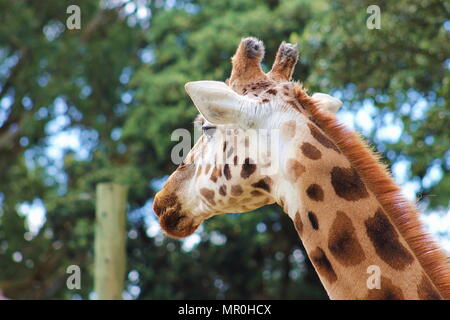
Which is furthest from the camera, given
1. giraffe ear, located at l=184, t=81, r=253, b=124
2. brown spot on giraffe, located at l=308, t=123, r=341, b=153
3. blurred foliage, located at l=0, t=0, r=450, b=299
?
blurred foliage, located at l=0, t=0, r=450, b=299

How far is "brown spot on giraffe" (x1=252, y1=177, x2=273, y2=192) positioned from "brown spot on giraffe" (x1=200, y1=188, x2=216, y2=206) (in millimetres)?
248

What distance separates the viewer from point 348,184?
2783 mm

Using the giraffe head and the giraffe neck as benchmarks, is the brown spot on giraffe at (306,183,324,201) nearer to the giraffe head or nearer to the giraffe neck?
the giraffe neck

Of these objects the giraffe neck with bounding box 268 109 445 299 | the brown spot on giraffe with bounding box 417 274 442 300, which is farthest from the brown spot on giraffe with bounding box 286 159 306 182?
the brown spot on giraffe with bounding box 417 274 442 300

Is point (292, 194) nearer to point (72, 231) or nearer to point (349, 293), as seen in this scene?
point (349, 293)

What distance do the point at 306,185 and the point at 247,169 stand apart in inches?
13.1

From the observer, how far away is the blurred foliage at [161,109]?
26.7 ft

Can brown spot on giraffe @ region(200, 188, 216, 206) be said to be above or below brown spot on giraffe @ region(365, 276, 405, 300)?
above

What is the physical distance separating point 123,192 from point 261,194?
4.66 meters

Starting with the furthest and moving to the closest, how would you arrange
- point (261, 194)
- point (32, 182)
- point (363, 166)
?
1. point (32, 182)
2. point (261, 194)
3. point (363, 166)

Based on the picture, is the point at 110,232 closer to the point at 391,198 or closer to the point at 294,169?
the point at 294,169

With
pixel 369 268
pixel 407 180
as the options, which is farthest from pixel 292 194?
pixel 407 180

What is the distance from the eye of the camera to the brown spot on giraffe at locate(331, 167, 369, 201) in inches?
109

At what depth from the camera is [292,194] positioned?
2867 millimetres
